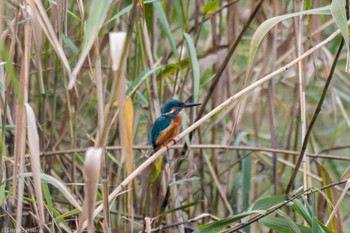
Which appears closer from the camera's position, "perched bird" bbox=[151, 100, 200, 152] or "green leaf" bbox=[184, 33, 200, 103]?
"green leaf" bbox=[184, 33, 200, 103]

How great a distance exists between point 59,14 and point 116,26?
137 centimetres

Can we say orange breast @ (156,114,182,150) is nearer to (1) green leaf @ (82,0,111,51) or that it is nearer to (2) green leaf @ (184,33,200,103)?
(2) green leaf @ (184,33,200,103)

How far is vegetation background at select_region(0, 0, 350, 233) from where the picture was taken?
2010mm

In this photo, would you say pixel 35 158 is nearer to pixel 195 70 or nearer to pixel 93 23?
pixel 93 23

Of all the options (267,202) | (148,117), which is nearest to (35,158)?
(267,202)

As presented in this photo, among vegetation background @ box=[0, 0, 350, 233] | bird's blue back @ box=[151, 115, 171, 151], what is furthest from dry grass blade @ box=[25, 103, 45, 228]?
bird's blue back @ box=[151, 115, 171, 151]

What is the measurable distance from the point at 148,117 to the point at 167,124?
54cm

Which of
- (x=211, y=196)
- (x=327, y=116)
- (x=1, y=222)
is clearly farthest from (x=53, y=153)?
(x=327, y=116)

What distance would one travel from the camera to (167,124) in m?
2.85

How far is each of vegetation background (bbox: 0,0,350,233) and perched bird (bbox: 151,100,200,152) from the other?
0.07 metres

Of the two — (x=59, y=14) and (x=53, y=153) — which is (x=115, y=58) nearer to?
(x=59, y=14)

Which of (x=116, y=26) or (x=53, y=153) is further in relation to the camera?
(x=116, y=26)

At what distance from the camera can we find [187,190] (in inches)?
137

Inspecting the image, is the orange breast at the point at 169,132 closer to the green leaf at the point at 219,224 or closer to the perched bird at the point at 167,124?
the perched bird at the point at 167,124
